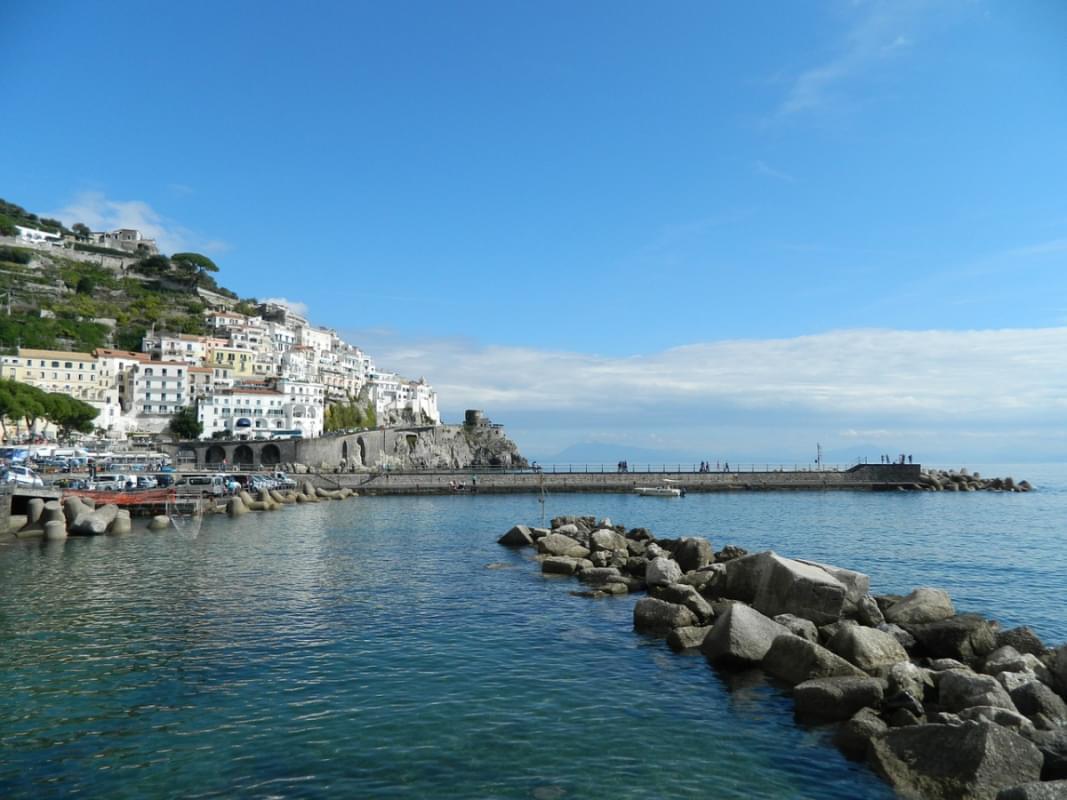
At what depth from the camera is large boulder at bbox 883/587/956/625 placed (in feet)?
61.2

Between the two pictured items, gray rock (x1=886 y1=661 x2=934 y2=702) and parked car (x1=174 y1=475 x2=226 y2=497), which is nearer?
gray rock (x1=886 y1=661 x2=934 y2=702)

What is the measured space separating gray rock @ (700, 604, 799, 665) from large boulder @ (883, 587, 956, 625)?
404 cm

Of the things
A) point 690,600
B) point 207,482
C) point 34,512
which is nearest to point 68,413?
point 207,482

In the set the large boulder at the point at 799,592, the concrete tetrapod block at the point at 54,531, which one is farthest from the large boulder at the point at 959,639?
the concrete tetrapod block at the point at 54,531

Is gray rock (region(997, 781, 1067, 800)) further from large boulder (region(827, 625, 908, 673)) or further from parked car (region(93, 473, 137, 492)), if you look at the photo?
parked car (region(93, 473, 137, 492))

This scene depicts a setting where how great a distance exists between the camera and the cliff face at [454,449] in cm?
13275

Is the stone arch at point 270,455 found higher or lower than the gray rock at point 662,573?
higher

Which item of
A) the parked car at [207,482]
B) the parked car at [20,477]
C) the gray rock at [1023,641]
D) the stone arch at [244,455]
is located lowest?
the gray rock at [1023,641]

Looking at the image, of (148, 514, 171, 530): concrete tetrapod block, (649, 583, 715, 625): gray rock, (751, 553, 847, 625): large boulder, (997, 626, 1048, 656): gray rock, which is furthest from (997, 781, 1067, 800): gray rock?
(148, 514, 171, 530): concrete tetrapod block

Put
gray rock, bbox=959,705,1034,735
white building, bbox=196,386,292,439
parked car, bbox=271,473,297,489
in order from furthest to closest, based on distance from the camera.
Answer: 1. white building, bbox=196,386,292,439
2. parked car, bbox=271,473,297,489
3. gray rock, bbox=959,705,1034,735

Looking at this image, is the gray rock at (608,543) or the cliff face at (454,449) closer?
the gray rock at (608,543)

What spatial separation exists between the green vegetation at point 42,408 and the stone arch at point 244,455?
23020mm

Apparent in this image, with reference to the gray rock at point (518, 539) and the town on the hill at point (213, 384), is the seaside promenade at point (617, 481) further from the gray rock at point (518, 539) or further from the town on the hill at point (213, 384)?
the gray rock at point (518, 539)

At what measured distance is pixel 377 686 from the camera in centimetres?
1506
